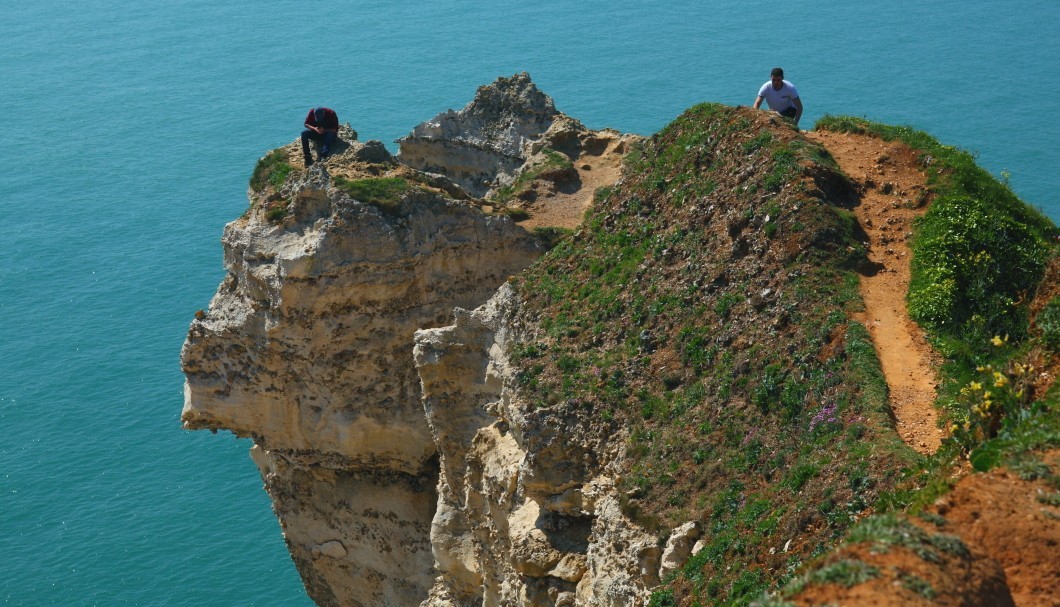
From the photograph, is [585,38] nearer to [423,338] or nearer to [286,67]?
[286,67]

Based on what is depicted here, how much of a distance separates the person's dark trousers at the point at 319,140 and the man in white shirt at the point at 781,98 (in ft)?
45.1

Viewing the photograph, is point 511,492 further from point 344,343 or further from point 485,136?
point 485,136

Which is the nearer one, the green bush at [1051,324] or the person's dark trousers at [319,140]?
the green bush at [1051,324]

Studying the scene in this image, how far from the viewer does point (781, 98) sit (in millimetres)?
29984

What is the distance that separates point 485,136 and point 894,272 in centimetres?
2496

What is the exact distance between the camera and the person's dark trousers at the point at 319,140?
3594cm

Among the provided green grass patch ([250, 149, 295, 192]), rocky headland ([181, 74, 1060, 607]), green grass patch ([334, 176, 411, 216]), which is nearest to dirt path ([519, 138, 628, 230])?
rocky headland ([181, 74, 1060, 607])

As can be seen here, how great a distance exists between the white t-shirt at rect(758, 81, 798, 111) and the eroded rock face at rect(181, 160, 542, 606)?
8.18 m

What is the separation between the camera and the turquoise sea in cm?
5019

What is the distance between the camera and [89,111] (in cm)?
11650

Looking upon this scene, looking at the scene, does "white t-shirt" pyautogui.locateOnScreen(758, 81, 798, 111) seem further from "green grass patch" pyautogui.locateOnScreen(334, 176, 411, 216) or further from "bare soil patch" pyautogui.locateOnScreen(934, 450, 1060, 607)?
"bare soil patch" pyautogui.locateOnScreen(934, 450, 1060, 607)

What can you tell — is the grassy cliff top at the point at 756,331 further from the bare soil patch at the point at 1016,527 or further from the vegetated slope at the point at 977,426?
the bare soil patch at the point at 1016,527

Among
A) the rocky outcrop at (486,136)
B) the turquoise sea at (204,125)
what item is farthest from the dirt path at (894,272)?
the turquoise sea at (204,125)

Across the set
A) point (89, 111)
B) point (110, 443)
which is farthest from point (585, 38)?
point (110, 443)
